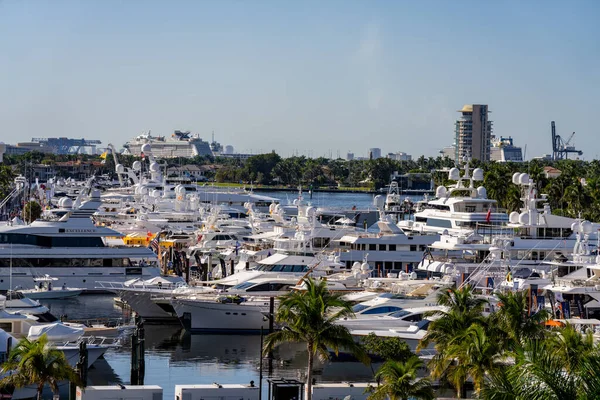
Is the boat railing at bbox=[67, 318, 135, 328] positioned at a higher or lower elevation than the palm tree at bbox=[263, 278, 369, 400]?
lower

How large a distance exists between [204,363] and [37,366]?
1512 cm

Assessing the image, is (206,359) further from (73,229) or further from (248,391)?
(73,229)

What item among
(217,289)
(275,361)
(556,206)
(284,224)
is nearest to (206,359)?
(275,361)

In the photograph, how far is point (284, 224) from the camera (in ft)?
266

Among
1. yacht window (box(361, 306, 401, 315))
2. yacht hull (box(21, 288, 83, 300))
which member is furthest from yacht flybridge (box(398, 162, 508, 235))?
yacht window (box(361, 306, 401, 315))

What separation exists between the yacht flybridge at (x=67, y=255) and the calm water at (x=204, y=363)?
8.99 metres

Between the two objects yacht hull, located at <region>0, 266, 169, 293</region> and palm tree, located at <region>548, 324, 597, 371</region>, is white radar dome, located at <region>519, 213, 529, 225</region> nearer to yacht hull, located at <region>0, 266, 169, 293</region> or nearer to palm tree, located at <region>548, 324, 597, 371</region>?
yacht hull, located at <region>0, 266, 169, 293</region>

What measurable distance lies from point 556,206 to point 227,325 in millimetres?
70146

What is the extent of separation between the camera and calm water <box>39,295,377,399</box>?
42312 mm

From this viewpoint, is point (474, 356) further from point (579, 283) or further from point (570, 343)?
point (579, 283)

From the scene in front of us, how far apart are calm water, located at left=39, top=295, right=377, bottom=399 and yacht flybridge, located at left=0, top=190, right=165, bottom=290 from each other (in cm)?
899

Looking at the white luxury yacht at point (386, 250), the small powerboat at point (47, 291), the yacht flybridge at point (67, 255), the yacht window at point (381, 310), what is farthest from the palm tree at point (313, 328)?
the white luxury yacht at point (386, 250)

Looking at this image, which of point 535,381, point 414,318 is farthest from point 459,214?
point 535,381

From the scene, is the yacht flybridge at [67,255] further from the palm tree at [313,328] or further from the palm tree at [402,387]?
the palm tree at [402,387]
